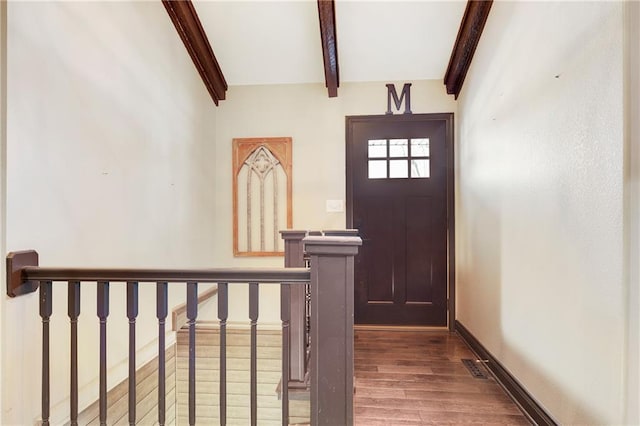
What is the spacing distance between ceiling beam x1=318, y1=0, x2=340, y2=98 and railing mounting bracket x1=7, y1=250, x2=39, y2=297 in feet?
7.69

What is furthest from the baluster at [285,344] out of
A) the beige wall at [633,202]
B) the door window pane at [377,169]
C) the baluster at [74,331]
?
the door window pane at [377,169]

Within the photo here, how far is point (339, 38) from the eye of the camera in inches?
112

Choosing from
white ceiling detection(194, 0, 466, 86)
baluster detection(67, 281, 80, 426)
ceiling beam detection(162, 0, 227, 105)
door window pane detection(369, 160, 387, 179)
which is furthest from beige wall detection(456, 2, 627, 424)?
ceiling beam detection(162, 0, 227, 105)

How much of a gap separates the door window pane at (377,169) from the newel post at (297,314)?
5.38 feet

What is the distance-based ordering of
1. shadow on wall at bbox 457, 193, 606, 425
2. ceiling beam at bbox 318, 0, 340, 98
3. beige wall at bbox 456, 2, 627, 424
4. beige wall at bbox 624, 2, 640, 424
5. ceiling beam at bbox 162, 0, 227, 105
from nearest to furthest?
beige wall at bbox 624, 2, 640, 424, beige wall at bbox 456, 2, 627, 424, shadow on wall at bbox 457, 193, 606, 425, ceiling beam at bbox 318, 0, 340, 98, ceiling beam at bbox 162, 0, 227, 105

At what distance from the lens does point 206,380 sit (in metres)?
3.00

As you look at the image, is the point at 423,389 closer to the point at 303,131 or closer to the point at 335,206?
the point at 335,206

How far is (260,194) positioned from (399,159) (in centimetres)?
149

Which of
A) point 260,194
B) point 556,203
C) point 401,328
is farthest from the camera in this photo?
point 260,194

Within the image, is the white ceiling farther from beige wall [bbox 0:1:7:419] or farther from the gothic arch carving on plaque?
beige wall [bbox 0:1:7:419]

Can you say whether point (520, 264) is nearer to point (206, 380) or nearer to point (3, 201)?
point (3, 201)

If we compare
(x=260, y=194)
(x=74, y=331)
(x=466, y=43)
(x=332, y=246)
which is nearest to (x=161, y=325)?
(x=74, y=331)

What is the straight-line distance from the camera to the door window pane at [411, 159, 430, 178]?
3258 millimetres

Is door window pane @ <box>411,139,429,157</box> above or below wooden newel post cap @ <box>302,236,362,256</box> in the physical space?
above
